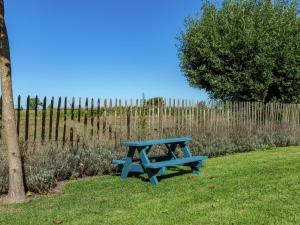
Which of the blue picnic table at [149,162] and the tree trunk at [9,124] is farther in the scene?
the blue picnic table at [149,162]

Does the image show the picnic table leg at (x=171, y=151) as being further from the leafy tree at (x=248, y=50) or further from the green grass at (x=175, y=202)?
the leafy tree at (x=248, y=50)

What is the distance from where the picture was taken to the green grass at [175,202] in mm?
5312

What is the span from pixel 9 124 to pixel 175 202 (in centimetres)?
310

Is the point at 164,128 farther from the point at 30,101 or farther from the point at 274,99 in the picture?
the point at 274,99

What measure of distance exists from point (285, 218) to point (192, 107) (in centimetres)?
918

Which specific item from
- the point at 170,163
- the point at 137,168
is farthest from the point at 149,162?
the point at 137,168

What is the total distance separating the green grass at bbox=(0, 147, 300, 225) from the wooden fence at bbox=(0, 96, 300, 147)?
1.87m

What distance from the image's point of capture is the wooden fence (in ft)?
30.6

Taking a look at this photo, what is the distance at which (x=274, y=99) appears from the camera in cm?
2167

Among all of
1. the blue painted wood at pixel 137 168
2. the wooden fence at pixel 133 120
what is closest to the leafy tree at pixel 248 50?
the wooden fence at pixel 133 120

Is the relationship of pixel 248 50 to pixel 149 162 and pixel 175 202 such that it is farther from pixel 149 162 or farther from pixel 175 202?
pixel 175 202

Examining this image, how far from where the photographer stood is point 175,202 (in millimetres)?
6156

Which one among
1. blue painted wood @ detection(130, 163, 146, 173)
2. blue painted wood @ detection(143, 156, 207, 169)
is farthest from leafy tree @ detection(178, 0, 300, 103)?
blue painted wood @ detection(130, 163, 146, 173)

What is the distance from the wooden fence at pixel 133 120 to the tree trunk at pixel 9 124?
194 centimetres
